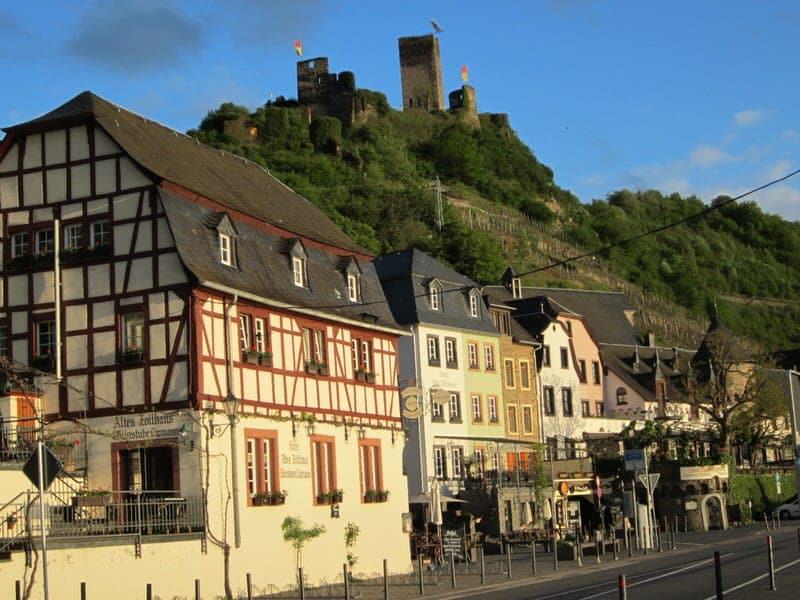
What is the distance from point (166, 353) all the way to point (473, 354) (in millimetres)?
32619

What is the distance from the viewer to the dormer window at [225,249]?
36.6 m

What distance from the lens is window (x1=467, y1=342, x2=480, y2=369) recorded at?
6550 centimetres

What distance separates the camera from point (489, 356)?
6738 cm

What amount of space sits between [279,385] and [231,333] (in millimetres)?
2684

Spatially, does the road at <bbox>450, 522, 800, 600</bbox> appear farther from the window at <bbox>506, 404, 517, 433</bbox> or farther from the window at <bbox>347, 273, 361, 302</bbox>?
the window at <bbox>506, 404, 517, 433</bbox>

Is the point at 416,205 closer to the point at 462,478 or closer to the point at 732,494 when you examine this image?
the point at 732,494

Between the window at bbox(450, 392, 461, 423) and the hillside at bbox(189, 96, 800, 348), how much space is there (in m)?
44.2

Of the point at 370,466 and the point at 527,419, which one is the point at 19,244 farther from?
the point at 527,419

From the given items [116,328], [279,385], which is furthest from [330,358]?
[116,328]

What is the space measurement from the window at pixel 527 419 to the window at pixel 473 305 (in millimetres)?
6624

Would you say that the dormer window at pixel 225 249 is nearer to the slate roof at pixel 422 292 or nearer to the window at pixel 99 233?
the window at pixel 99 233

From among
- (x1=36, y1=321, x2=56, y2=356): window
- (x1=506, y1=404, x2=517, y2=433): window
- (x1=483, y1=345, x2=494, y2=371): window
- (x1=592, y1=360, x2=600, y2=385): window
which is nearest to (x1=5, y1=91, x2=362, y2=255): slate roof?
(x1=36, y1=321, x2=56, y2=356): window

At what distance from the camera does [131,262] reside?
3534 centimetres

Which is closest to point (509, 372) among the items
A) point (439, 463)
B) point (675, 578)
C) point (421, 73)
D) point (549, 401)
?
point (549, 401)
